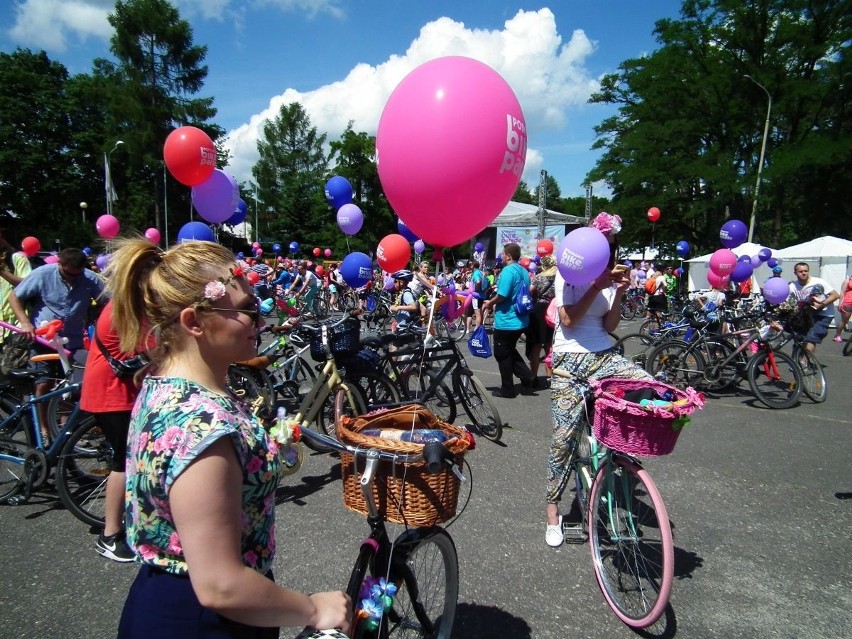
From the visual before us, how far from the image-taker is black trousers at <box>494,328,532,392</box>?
6699 millimetres

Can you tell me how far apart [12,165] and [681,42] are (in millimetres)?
44892

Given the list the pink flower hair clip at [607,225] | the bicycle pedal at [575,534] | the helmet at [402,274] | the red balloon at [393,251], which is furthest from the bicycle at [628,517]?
the helmet at [402,274]

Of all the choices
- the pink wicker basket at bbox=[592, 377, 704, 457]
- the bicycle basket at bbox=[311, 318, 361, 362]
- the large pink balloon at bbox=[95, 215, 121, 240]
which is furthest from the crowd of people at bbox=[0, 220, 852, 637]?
the large pink balloon at bbox=[95, 215, 121, 240]

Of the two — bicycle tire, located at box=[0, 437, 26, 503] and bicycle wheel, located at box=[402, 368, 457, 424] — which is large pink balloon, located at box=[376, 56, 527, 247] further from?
bicycle tire, located at box=[0, 437, 26, 503]

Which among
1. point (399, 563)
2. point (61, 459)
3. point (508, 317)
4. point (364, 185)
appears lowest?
point (61, 459)

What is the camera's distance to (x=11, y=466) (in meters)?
3.96

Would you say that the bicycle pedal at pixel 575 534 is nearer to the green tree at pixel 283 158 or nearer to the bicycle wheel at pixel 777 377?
the bicycle wheel at pixel 777 377

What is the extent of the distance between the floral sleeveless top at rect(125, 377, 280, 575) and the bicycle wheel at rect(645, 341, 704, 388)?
706cm

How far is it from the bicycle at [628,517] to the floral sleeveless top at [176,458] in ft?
5.76

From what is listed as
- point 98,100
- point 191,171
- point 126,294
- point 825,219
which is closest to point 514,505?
point 126,294

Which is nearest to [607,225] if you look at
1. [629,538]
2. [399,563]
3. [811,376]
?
[629,538]

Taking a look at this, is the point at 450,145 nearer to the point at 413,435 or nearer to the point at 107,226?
the point at 413,435

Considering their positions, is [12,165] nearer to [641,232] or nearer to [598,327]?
[641,232]

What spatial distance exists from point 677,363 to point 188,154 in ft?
22.4
